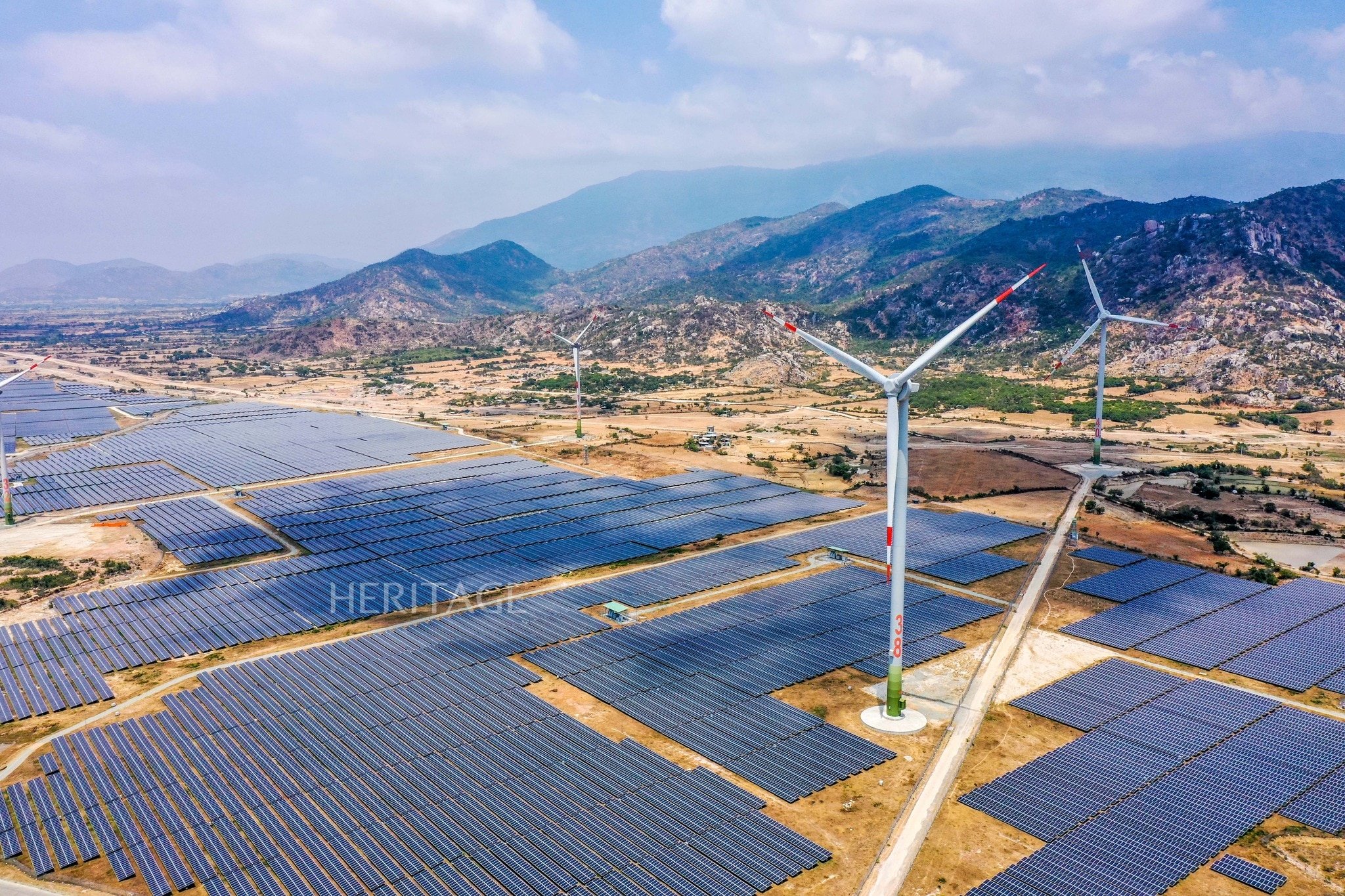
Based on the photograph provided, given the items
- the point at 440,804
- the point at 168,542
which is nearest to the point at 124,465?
the point at 168,542

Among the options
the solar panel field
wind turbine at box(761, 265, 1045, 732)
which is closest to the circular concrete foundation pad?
wind turbine at box(761, 265, 1045, 732)

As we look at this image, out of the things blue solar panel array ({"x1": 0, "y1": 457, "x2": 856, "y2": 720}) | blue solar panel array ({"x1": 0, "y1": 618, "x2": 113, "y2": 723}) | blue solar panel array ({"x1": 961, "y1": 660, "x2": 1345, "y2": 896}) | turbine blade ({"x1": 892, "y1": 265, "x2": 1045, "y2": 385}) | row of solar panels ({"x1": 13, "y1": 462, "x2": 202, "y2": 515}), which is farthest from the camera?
row of solar panels ({"x1": 13, "y1": 462, "x2": 202, "y2": 515})

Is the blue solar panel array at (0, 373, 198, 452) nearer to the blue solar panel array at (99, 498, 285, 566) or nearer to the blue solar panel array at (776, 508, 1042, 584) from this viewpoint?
the blue solar panel array at (99, 498, 285, 566)

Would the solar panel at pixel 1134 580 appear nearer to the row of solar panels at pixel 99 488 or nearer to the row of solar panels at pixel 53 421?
the row of solar panels at pixel 99 488

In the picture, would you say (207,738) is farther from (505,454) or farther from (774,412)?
(774,412)

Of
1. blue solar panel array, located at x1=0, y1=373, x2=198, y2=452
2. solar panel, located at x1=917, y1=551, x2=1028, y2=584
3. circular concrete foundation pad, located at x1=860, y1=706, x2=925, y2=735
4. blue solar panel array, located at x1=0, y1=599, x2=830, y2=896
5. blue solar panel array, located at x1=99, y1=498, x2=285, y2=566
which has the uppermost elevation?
blue solar panel array, located at x1=0, y1=373, x2=198, y2=452

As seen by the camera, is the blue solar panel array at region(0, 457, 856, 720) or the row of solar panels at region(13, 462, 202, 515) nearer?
the blue solar panel array at region(0, 457, 856, 720)
